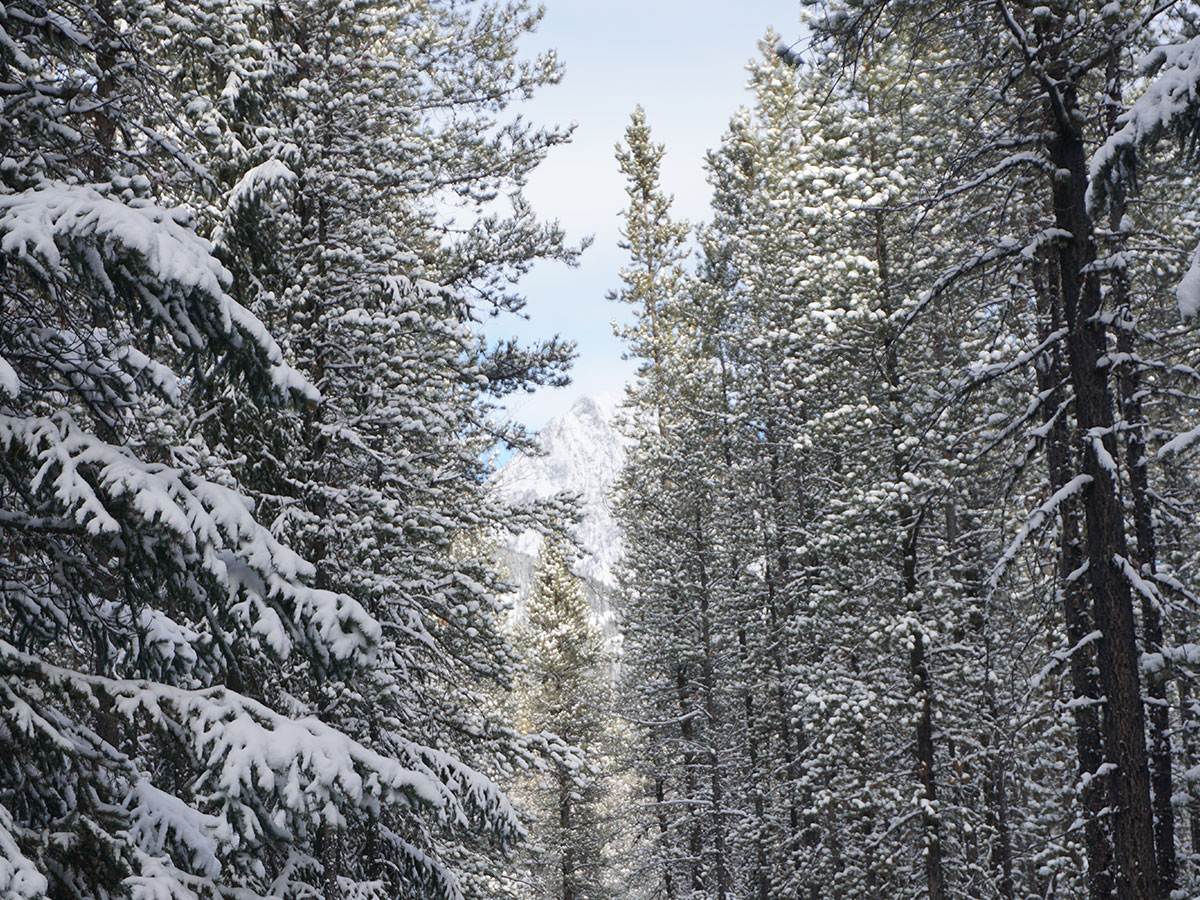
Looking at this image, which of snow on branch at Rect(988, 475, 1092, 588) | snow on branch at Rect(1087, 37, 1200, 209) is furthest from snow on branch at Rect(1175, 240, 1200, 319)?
snow on branch at Rect(988, 475, 1092, 588)

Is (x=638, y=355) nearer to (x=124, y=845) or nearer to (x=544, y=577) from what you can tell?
(x=544, y=577)

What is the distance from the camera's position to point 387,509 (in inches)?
348

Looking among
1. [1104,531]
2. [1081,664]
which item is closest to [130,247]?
[1104,531]

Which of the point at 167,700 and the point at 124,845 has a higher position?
the point at 167,700

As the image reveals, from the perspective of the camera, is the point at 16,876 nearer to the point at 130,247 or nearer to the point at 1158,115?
the point at 130,247

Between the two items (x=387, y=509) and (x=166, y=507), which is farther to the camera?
(x=387, y=509)

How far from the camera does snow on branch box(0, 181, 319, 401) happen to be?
360cm

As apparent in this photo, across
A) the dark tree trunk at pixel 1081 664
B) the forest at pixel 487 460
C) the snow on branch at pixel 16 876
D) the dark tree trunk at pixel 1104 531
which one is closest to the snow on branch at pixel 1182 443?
the forest at pixel 487 460

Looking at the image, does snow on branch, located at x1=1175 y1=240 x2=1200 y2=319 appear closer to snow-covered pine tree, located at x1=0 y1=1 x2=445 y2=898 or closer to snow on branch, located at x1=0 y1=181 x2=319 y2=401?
snow-covered pine tree, located at x1=0 y1=1 x2=445 y2=898

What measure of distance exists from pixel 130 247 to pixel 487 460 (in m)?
7.94

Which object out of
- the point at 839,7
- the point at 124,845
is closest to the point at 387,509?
the point at 124,845

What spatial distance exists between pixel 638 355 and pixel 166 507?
24.0 meters

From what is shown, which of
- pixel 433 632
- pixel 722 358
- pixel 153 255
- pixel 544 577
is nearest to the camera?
pixel 153 255

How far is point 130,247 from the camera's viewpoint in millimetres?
3725
